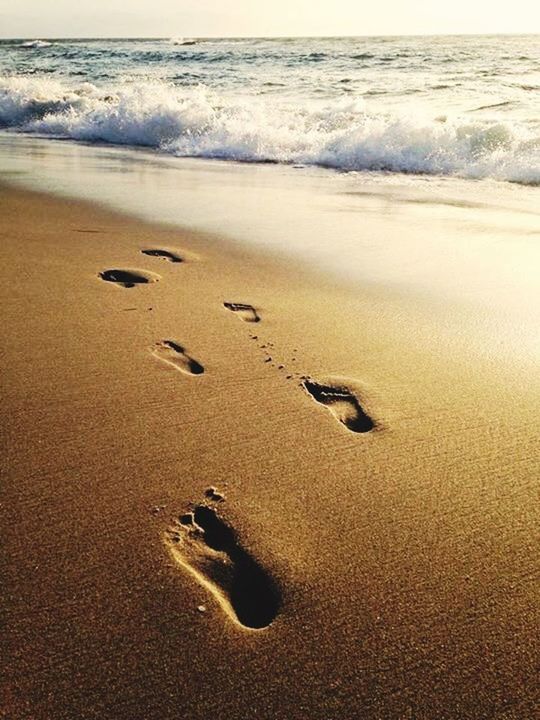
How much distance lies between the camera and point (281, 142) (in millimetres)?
9828

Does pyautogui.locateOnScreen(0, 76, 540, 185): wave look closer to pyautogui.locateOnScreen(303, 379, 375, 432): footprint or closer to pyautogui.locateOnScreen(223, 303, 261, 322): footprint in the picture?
pyautogui.locateOnScreen(223, 303, 261, 322): footprint

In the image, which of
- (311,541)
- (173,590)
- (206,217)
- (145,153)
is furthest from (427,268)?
(145,153)

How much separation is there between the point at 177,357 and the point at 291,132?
8697 millimetres

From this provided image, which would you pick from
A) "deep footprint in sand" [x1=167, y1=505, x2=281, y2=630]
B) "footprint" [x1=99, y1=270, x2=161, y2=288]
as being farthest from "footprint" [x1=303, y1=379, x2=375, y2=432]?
"footprint" [x1=99, y1=270, x2=161, y2=288]

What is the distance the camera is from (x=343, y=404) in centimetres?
229

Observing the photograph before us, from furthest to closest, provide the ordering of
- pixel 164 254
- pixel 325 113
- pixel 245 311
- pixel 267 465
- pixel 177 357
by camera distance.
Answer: pixel 325 113 → pixel 164 254 → pixel 245 311 → pixel 177 357 → pixel 267 465

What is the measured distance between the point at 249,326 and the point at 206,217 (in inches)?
98.6

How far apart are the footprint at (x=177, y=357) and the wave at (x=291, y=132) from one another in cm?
647

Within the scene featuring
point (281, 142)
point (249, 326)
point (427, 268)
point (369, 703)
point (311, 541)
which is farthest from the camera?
point (281, 142)

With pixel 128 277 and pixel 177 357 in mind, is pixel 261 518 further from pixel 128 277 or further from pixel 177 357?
pixel 128 277

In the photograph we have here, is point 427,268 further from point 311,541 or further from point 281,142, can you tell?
point 281,142

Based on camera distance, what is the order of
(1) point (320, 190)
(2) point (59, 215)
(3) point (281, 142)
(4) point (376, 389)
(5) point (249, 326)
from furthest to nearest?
(3) point (281, 142) → (1) point (320, 190) → (2) point (59, 215) → (5) point (249, 326) → (4) point (376, 389)

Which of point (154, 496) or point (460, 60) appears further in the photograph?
point (460, 60)

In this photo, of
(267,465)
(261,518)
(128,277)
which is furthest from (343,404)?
(128,277)
